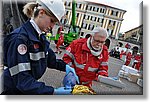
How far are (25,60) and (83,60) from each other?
59 centimetres

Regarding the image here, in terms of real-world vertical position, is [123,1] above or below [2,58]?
above

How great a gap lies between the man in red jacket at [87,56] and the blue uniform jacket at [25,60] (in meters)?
0.25

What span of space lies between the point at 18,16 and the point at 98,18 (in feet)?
2.32

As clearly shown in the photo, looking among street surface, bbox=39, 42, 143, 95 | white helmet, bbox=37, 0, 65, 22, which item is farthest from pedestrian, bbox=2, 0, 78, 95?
street surface, bbox=39, 42, 143, 95

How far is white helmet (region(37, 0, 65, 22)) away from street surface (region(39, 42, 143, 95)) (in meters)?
0.30

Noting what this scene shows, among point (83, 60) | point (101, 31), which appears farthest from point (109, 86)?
point (101, 31)

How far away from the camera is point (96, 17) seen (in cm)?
256

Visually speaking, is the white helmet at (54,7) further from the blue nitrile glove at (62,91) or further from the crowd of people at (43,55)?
the blue nitrile glove at (62,91)

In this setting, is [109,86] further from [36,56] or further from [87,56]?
[36,56]

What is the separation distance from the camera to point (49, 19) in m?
2.19

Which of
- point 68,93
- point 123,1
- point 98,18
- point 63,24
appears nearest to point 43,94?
point 68,93

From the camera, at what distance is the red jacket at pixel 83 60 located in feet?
8.25

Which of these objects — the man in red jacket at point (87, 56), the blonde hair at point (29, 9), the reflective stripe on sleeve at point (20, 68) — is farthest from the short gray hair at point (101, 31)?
the reflective stripe on sleeve at point (20, 68)

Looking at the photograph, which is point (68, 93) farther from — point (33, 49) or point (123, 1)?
point (123, 1)
